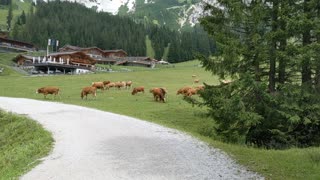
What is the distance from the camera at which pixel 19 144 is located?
19.8 metres

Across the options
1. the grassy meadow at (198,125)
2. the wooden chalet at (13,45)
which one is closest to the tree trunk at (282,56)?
the grassy meadow at (198,125)

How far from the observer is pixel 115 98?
41.2 m

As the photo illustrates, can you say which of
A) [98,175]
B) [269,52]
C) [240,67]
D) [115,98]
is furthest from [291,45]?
[115,98]

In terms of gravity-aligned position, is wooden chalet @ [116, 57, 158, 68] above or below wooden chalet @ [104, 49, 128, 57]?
below

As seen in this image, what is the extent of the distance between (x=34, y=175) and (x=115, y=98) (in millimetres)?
28695

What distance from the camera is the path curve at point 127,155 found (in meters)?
12.7

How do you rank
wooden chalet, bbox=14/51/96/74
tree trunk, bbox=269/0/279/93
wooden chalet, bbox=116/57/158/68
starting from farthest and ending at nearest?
wooden chalet, bbox=116/57/158/68
wooden chalet, bbox=14/51/96/74
tree trunk, bbox=269/0/279/93

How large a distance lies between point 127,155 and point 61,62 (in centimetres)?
9463

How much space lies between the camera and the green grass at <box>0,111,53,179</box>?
45.9 ft

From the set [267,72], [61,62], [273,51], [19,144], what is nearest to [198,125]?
[267,72]

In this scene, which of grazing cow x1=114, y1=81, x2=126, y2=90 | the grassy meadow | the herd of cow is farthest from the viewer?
grazing cow x1=114, y1=81, x2=126, y2=90

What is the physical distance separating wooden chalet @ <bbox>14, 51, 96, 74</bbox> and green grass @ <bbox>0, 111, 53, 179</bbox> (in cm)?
6963

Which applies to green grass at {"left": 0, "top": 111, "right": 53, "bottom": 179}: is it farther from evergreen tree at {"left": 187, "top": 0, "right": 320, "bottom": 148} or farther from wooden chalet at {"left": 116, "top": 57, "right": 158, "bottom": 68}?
wooden chalet at {"left": 116, "top": 57, "right": 158, "bottom": 68}

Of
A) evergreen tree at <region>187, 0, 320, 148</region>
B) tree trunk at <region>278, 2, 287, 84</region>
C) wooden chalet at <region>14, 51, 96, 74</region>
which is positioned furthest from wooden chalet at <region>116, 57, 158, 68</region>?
evergreen tree at <region>187, 0, 320, 148</region>
